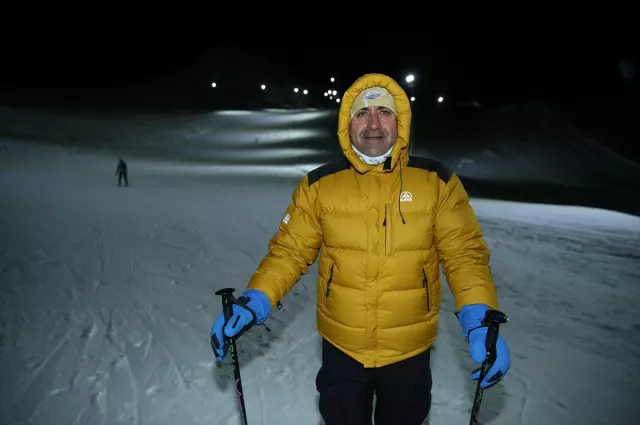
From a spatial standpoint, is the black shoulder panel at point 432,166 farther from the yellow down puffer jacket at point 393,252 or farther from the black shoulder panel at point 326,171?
the black shoulder panel at point 326,171

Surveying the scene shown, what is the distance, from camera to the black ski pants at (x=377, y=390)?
2.26 metres

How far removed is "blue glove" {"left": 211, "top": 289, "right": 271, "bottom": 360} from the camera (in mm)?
2254

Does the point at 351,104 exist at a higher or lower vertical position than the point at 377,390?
higher

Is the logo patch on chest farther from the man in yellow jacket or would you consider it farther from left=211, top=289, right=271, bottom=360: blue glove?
left=211, top=289, right=271, bottom=360: blue glove

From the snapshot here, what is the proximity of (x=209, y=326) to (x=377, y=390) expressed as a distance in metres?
2.93

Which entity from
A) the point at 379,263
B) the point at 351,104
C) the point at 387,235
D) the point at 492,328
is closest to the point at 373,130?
the point at 351,104

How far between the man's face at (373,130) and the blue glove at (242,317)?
33.1 inches

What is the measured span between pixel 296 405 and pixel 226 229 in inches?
240

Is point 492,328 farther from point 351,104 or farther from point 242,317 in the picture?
point 351,104

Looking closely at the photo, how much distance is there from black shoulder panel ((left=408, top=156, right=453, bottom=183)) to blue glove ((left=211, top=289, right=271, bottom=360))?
94cm

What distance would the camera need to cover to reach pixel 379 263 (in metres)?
2.17

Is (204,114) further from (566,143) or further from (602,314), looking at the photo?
(602,314)

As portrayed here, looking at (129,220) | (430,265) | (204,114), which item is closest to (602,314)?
(430,265)

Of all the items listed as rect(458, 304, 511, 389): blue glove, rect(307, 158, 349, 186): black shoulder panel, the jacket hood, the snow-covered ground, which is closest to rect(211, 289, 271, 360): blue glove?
rect(307, 158, 349, 186): black shoulder panel
